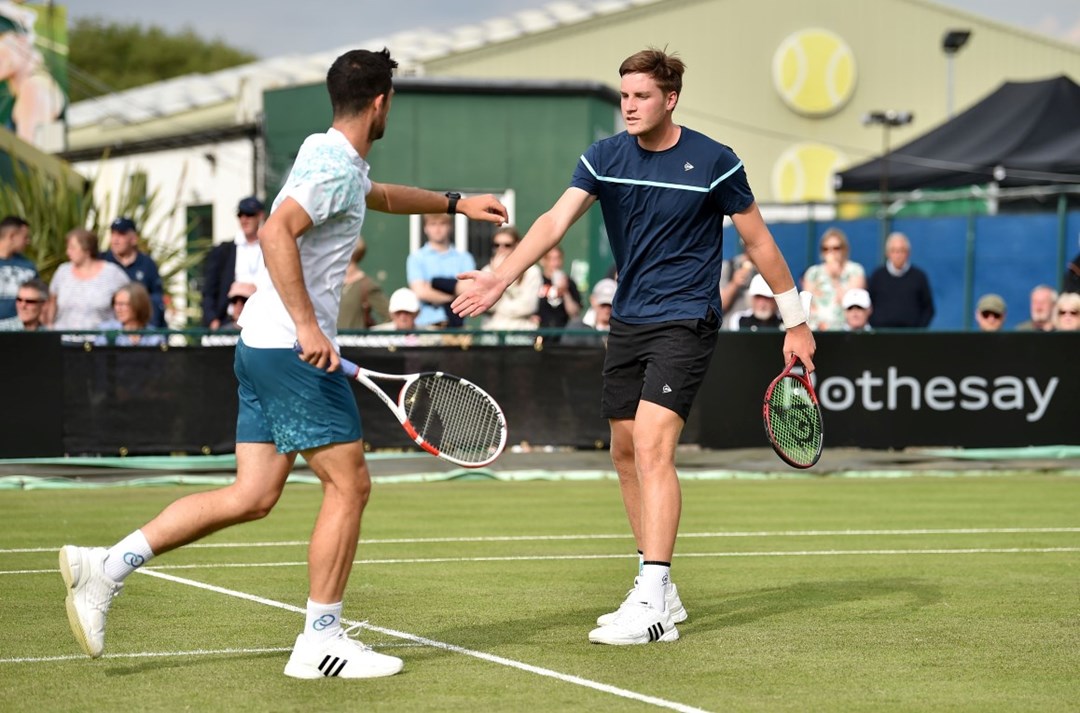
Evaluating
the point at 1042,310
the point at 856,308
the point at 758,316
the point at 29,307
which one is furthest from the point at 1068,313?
the point at 29,307

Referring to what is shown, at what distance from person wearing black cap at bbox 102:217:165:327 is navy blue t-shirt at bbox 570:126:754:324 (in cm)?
946

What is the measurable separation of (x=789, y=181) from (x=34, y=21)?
19382mm

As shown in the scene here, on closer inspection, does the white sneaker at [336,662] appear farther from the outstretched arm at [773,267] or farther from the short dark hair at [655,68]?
the short dark hair at [655,68]

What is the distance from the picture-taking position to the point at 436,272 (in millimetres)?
16062

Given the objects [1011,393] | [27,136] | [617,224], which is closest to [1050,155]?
[1011,393]

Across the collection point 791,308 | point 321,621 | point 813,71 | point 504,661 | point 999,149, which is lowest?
point 504,661

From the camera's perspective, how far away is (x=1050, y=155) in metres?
24.1

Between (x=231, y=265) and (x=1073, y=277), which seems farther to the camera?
(x=1073, y=277)

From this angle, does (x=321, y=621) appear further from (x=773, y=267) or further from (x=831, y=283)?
(x=831, y=283)

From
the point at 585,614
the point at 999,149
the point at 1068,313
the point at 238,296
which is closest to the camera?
the point at 585,614

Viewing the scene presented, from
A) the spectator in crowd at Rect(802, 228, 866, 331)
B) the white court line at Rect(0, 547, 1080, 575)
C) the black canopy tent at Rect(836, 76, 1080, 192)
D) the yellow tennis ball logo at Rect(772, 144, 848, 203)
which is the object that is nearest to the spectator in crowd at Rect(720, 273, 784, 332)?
the spectator in crowd at Rect(802, 228, 866, 331)

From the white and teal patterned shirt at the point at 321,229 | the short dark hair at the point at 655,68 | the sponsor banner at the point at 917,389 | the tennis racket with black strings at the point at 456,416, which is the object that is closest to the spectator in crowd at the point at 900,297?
the sponsor banner at the point at 917,389

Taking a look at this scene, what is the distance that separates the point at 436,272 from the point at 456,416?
880cm

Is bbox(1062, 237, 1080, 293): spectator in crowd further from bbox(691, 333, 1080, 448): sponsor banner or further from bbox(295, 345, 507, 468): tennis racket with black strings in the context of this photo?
bbox(295, 345, 507, 468): tennis racket with black strings
